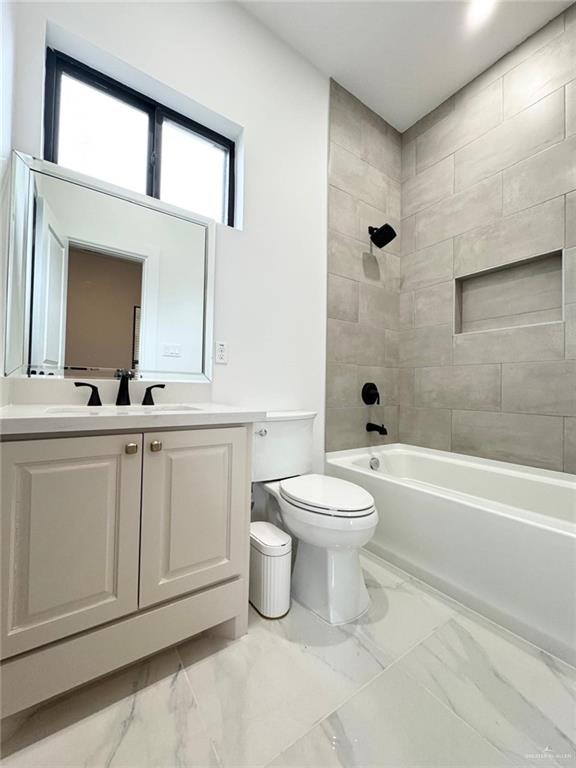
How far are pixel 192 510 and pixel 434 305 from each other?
2.05 metres

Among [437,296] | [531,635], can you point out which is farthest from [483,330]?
[531,635]

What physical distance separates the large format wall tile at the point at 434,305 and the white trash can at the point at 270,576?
5.78ft

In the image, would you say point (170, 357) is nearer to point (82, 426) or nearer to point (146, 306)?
point (146, 306)

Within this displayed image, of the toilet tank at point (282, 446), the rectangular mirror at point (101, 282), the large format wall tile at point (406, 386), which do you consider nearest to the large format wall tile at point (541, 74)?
the large format wall tile at point (406, 386)

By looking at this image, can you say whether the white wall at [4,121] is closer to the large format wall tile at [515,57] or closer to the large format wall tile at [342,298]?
the large format wall tile at [342,298]

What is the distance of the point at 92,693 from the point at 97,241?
5.31ft

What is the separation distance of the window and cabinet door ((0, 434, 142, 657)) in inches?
51.8

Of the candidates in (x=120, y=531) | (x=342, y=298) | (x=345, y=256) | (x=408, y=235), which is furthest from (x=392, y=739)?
(x=408, y=235)

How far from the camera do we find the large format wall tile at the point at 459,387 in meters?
1.96

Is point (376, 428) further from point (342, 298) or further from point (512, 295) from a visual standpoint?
point (512, 295)

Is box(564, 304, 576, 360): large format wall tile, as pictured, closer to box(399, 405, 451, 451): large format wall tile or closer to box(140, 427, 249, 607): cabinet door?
box(399, 405, 451, 451): large format wall tile

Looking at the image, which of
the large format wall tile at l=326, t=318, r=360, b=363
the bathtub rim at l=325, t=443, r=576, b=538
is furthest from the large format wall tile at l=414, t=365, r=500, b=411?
the large format wall tile at l=326, t=318, r=360, b=363

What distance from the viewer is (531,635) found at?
3.87 ft

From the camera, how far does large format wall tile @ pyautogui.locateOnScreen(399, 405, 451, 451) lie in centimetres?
219
